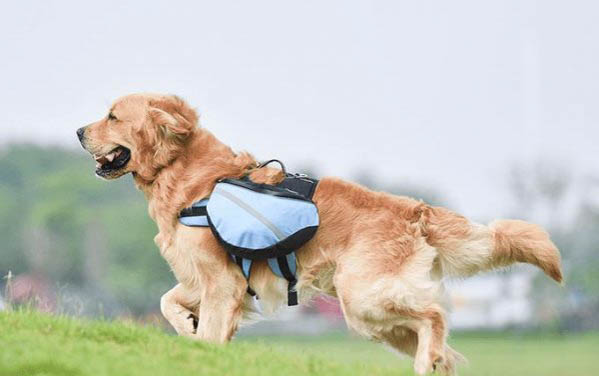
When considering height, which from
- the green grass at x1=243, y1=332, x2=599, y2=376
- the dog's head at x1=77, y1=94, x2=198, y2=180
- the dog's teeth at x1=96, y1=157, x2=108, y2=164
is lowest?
→ the green grass at x1=243, y1=332, x2=599, y2=376

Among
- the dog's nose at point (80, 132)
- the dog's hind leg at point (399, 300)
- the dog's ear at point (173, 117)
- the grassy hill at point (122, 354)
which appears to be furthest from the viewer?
the dog's nose at point (80, 132)

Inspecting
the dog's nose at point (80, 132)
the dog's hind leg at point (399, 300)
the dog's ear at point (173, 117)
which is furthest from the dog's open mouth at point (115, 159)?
the dog's hind leg at point (399, 300)

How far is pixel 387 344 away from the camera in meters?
8.30

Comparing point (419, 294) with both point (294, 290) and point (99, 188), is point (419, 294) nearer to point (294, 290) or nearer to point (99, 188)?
point (294, 290)

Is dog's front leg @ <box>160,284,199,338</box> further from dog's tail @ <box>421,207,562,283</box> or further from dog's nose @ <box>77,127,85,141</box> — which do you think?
dog's tail @ <box>421,207,562,283</box>

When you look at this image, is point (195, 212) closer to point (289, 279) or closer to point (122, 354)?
point (289, 279)

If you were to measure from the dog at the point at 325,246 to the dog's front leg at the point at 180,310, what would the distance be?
0.01 m

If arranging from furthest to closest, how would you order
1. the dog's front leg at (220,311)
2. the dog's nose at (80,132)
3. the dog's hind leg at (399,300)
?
the dog's nose at (80,132) → the dog's front leg at (220,311) → the dog's hind leg at (399,300)

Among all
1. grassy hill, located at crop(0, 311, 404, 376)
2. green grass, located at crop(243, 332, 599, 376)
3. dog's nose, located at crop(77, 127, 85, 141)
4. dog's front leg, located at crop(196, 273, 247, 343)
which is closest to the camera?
grassy hill, located at crop(0, 311, 404, 376)

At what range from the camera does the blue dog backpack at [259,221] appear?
805cm

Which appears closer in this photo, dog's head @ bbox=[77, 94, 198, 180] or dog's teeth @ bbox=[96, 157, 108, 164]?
dog's head @ bbox=[77, 94, 198, 180]

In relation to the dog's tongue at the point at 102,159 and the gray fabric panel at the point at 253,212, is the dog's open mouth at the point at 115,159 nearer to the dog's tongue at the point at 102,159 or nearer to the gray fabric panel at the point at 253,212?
the dog's tongue at the point at 102,159

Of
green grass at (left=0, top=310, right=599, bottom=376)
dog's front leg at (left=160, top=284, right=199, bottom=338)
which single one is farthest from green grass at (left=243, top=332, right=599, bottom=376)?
green grass at (left=0, top=310, right=599, bottom=376)

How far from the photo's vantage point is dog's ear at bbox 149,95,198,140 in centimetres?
841
